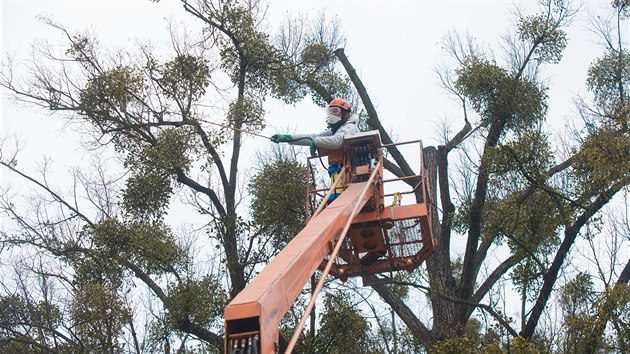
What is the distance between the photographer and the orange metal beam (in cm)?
379

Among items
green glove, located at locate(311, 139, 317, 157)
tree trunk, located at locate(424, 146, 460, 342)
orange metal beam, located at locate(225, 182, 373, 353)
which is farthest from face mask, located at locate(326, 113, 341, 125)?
tree trunk, located at locate(424, 146, 460, 342)

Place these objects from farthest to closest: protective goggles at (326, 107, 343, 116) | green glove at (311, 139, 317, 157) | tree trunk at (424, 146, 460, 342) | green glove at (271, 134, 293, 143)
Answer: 1. tree trunk at (424, 146, 460, 342)
2. protective goggles at (326, 107, 343, 116)
3. green glove at (311, 139, 317, 157)
4. green glove at (271, 134, 293, 143)

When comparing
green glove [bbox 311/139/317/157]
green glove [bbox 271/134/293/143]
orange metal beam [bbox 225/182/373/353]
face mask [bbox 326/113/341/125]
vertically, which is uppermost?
face mask [bbox 326/113/341/125]

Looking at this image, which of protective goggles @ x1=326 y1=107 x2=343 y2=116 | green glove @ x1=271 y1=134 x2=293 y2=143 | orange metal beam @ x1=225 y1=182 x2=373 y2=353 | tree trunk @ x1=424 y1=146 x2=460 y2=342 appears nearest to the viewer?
orange metal beam @ x1=225 y1=182 x2=373 y2=353

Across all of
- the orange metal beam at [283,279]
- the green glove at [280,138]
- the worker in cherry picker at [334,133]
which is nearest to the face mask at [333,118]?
the worker in cherry picker at [334,133]

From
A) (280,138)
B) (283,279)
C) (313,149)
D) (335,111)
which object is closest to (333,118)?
(335,111)

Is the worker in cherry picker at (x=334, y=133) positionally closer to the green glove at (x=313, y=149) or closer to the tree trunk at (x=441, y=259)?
the green glove at (x=313, y=149)

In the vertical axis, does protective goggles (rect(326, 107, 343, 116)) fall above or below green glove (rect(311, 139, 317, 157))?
above

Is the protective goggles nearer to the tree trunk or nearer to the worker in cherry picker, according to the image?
the worker in cherry picker

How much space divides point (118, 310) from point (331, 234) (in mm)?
5673

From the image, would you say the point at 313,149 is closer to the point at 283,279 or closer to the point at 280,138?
the point at 280,138

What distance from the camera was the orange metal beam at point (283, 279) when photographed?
3.79 m

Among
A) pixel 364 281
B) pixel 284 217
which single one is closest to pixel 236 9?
pixel 284 217

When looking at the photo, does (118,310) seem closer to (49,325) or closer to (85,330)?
(85,330)
